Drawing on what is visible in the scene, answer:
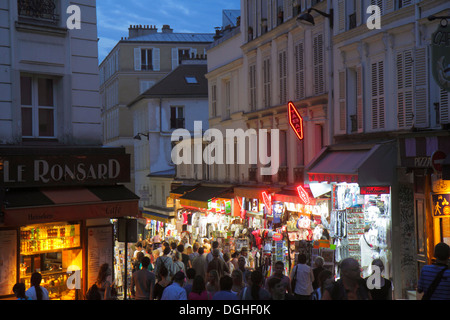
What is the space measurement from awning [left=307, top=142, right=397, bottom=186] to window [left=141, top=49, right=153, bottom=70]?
134 feet

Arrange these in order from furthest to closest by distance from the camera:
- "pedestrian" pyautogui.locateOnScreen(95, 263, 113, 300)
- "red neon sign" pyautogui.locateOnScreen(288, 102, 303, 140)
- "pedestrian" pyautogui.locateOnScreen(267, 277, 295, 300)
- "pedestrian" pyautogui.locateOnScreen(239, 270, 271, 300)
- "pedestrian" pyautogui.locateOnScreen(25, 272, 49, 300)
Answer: "red neon sign" pyautogui.locateOnScreen(288, 102, 303, 140)
"pedestrian" pyautogui.locateOnScreen(95, 263, 113, 300)
"pedestrian" pyautogui.locateOnScreen(25, 272, 49, 300)
"pedestrian" pyautogui.locateOnScreen(267, 277, 295, 300)
"pedestrian" pyautogui.locateOnScreen(239, 270, 271, 300)

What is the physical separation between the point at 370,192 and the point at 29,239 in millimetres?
8308

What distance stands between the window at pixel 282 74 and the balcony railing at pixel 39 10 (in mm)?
11294

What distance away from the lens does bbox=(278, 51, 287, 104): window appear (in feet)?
82.3

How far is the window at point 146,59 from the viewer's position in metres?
58.1

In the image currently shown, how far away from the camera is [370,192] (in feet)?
55.4

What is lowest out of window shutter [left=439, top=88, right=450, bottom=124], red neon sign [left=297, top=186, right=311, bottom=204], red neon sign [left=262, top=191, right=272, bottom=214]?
red neon sign [left=262, top=191, right=272, bottom=214]

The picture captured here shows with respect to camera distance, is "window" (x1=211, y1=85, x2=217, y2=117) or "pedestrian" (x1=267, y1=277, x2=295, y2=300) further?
"window" (x1=211, y1=85, x2=217, y2=117)

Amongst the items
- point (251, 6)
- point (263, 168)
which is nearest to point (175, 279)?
point (263, 168)

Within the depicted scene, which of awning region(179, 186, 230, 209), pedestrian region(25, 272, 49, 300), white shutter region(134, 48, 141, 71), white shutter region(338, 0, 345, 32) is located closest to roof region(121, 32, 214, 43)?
white shutter region(134, 48, 141, 71)

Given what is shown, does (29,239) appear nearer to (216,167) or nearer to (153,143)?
(216,167)

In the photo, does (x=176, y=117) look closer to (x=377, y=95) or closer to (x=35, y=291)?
(x=377, y=95)

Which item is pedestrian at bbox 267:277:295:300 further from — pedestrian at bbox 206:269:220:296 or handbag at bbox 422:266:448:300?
handbag at bbox 422:266:448:300

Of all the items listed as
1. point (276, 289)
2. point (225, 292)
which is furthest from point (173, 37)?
point (225, 292)
